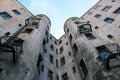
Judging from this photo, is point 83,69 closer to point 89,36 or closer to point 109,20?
point 89,36

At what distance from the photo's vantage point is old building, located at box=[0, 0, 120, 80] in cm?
1480

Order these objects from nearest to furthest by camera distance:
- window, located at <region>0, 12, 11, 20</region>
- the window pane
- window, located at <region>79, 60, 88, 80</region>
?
window, located at <region>79, 60, 88, 80</region>
window, located at <region>0, 12, 11, 20</region>
the window pane

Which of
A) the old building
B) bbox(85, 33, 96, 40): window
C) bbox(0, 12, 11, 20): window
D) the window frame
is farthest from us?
the window frame

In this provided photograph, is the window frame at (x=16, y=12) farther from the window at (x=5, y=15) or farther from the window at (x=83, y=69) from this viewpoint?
the window at (x=83, y=69)

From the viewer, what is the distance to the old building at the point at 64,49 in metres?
14.8

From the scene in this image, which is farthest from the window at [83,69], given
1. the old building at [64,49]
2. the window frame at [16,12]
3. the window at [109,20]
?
the window frame at [16,12]

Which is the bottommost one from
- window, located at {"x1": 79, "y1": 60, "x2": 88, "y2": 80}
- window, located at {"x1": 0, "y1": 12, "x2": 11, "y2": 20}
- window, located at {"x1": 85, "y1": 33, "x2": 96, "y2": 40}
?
window, located at {"x1": 79, "y1": 60, "x2": 88, "y2": 80}

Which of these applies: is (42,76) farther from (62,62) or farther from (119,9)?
(119,9)

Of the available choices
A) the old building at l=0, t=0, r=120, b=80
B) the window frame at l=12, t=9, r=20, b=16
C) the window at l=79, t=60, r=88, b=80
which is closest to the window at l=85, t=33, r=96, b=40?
the old building at l=0, t=0, r=120, b=80

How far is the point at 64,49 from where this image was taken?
29.3 m

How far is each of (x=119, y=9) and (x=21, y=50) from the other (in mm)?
15390

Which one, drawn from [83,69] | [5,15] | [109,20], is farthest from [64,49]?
[83,69]

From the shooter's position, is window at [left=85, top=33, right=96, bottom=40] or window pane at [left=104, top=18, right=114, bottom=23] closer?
window at [left=85, top=33, right=96, bottom=40]

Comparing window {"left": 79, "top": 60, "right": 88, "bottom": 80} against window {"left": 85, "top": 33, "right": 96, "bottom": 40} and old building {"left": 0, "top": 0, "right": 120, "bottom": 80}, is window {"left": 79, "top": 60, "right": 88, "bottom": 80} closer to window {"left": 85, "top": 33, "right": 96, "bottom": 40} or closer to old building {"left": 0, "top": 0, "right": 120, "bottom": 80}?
old building {"left": 0, "top": 0, "right": 120, "bottom": 80}
